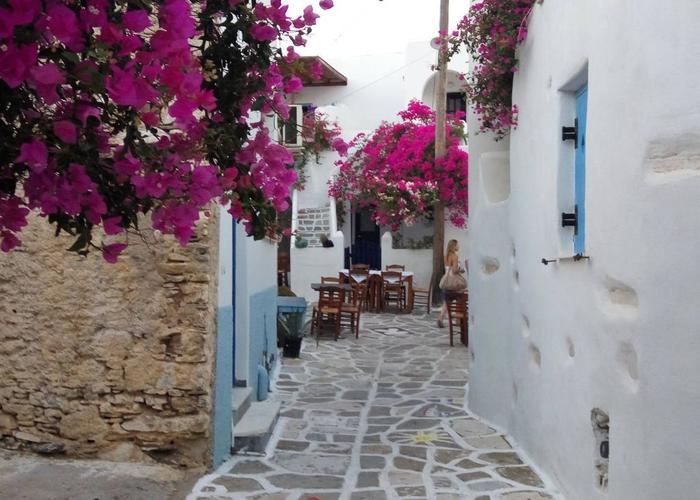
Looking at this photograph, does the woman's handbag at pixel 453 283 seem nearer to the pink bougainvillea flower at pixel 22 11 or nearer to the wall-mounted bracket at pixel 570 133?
the wall-mounted bracket at pixel 570 133

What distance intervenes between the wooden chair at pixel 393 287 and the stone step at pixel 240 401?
881 centimetres

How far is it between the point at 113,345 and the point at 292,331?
572 cm

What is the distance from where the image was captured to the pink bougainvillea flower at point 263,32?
7.90 feet

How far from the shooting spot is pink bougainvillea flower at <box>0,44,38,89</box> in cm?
150

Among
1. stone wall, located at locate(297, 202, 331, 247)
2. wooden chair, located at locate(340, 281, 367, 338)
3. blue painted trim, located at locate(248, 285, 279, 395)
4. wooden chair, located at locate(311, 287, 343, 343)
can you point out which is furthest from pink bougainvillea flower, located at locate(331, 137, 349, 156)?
stone wall, located at locate(297, 202, 331, 247)

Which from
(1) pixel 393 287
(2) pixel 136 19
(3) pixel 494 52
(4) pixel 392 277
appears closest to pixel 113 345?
(2) pixel 136 19

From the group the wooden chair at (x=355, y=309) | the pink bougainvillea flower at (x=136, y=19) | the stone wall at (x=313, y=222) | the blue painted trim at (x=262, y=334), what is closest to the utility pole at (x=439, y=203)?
the wooden chair at (x=355, y=309)

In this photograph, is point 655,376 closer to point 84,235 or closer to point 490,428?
point 84,235

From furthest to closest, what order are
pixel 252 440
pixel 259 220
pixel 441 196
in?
pixel 441 196
pixel 252 440
pixel 259 220

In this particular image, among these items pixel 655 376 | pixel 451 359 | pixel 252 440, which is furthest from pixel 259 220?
pixel 451 359

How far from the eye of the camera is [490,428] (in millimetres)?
7027

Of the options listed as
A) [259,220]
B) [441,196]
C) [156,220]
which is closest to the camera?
[156,220]

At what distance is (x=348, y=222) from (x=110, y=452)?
15713mm

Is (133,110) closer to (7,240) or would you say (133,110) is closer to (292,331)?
(7,240)
